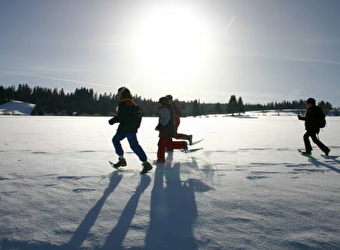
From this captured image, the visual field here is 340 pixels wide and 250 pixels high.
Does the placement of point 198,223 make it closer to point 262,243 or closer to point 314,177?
point 262,243

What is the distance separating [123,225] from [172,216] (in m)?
0.55

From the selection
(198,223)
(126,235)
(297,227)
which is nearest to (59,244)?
(126,235)

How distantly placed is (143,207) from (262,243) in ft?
4.52

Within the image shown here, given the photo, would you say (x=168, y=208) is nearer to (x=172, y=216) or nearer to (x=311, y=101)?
(x=172, y=216)

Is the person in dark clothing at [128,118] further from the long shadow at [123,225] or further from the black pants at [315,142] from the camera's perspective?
the black pants at [315,142]

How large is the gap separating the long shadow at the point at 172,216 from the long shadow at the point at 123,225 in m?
0.22

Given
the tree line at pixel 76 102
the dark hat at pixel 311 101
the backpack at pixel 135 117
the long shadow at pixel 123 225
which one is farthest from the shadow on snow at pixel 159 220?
the tree line at pixel 76 102

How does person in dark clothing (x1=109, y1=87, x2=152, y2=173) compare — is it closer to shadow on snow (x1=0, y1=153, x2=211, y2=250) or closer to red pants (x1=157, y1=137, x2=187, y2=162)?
shadow on snow (x1=0, y1=153, x2=211, y2=250)

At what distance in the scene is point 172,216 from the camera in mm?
2504

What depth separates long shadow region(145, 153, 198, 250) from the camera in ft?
6.47

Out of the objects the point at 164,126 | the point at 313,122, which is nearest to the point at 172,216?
the point at 164,126

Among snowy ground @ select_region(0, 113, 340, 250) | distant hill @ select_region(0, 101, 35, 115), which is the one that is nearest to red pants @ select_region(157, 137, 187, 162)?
snowy ground @ select_region(0, 113, 340, 250)

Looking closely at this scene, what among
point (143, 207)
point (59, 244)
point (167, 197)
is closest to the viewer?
point (59, 244)

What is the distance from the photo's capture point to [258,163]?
5.47 metres
